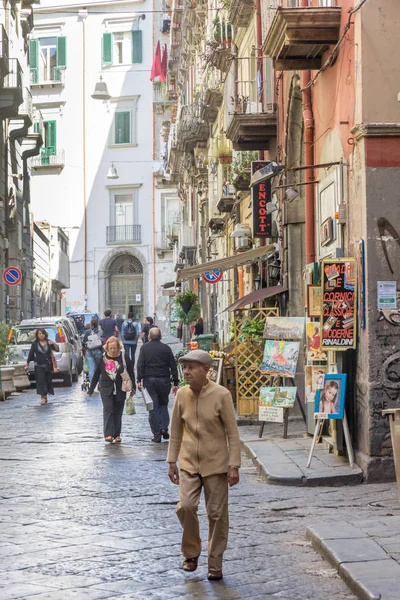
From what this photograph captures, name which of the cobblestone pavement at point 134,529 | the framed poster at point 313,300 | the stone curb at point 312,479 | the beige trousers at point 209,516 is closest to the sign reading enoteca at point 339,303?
the framed poster at point 313,300

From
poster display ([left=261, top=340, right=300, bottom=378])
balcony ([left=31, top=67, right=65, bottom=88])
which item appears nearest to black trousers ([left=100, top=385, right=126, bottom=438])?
poster display ([left=261, top=340, right=300, bottom=378])

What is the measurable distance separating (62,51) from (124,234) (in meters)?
10.3

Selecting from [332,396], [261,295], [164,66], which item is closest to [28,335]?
[261,295]

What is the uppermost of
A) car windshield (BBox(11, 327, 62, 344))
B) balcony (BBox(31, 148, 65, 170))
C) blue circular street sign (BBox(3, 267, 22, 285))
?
balcony (BBox(31, 148, 65, 170))

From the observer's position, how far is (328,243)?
1413 cm

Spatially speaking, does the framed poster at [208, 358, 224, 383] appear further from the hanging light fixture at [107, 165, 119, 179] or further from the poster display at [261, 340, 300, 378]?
the hanging light fixture at [107, 165, 119, 179]

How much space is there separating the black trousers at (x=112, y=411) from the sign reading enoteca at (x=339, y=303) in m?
4.52

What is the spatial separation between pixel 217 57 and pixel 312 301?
50.6ft

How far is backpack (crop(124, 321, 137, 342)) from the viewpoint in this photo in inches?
1217

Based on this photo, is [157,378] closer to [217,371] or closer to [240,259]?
[217,371]

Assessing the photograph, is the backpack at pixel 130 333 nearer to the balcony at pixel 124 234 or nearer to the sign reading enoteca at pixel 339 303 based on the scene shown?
the sign reading enoteca at pixel 339 303

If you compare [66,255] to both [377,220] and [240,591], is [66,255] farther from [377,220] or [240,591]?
[240,591]

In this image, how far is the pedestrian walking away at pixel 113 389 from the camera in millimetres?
15758

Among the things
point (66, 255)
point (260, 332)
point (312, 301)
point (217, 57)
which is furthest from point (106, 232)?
point (312, 301)
